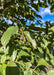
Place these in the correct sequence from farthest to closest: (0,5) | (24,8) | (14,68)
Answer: (0,5), (24,8), (14,68)

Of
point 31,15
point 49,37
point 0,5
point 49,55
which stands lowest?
point 49,55

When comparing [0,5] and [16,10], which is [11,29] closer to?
[16,10]

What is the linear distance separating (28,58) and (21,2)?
40 cm

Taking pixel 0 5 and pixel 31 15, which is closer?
pixel 31 15

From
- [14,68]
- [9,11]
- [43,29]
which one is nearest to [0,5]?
[9,11]

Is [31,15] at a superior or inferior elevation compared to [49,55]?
superior

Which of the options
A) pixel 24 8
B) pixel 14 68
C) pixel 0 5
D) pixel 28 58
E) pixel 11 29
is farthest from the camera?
pixel 0 5

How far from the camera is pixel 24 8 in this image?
908 mm

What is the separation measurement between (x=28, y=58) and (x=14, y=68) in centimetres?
37

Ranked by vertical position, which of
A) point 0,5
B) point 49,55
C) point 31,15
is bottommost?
point 49,55

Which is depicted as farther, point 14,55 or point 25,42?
point 25,42

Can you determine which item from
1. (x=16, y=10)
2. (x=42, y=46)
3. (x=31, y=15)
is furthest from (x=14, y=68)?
(x=31, y=15)

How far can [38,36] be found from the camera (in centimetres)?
92

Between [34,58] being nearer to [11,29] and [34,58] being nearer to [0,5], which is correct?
[11,29]
